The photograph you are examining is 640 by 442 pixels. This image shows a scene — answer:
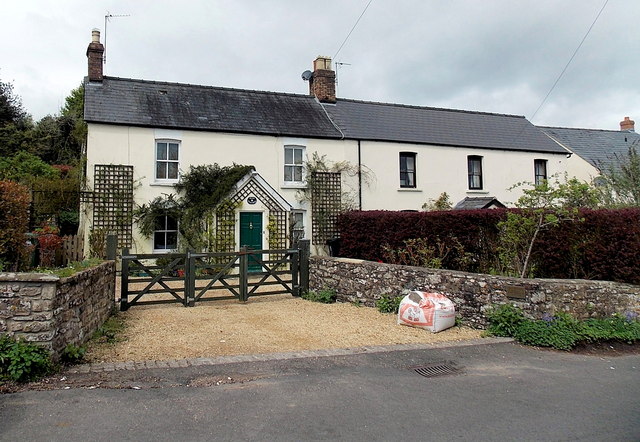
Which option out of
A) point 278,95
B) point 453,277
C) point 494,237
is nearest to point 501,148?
point 278,95

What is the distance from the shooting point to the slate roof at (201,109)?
54.2ft

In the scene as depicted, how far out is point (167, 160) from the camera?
1672cm

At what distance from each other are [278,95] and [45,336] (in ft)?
56.6

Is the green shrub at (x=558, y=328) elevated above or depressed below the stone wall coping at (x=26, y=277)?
below

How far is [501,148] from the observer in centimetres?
2288

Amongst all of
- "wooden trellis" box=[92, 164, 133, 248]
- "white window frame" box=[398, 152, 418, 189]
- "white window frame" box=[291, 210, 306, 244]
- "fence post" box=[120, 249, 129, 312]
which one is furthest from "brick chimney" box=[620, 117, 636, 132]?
"fence post" box=[120, 249, 129, 312]

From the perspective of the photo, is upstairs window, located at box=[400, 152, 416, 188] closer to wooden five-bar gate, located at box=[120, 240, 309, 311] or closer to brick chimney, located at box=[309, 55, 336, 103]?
brick chimney, located at box=[309, 55, 336, 103]

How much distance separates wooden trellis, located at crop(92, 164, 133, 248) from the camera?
15.5 metres

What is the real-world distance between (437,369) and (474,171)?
18511mm

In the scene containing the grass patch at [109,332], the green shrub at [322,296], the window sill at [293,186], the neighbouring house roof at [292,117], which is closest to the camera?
the grass patch at [109,332]

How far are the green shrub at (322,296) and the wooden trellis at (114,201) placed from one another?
8.29 meters

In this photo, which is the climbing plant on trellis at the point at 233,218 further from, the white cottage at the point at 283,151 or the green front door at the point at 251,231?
the green front door at the point at 251,231

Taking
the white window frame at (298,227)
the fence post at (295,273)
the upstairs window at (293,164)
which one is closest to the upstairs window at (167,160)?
the upstairs window at (293,164)

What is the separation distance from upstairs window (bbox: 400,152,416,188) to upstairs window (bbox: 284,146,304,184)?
522 cm
